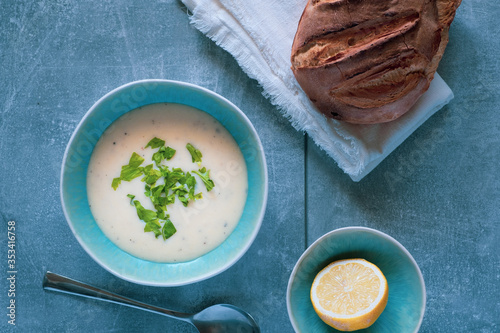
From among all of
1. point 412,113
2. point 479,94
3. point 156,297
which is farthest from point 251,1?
point 156,297

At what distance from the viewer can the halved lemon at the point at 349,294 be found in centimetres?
100

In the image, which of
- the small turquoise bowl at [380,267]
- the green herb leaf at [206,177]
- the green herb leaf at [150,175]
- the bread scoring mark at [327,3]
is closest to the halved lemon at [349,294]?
the small turquoise bowl at [380,267]

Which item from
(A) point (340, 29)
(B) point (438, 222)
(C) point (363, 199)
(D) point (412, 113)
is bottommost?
(B) point (438, 222)

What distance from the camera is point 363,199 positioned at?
1.20m

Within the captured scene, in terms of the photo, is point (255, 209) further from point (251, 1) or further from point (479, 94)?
point (479, 94)

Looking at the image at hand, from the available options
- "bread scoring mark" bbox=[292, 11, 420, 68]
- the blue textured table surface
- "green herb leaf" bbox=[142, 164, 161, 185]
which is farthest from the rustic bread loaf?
"green herb leaf" bbox=[142, 164, 161, 185]

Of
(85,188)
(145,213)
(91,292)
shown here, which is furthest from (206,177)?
(91,292)

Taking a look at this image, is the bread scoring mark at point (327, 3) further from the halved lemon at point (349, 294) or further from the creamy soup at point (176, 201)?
the halved lemon at point (349, 294)

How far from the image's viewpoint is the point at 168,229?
1.08 meters

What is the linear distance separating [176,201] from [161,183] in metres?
0.05

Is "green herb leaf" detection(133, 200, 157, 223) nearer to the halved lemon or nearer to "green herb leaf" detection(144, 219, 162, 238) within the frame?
"green herb leaf" detection(144, 219, 162, 238)

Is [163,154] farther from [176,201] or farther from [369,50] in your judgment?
[369,50]

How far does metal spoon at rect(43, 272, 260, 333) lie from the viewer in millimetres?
1133

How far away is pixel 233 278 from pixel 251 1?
668 mm
